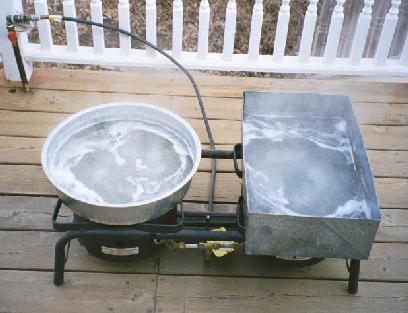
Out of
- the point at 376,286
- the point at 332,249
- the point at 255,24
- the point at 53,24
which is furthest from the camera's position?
the point at 53,24

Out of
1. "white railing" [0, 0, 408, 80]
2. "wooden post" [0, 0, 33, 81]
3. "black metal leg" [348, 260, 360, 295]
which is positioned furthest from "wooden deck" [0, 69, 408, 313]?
"white railing" [0, 0, 408, 80]

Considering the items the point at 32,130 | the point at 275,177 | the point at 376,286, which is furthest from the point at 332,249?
the point at 32,130

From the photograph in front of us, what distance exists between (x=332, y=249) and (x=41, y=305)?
98 centimetres

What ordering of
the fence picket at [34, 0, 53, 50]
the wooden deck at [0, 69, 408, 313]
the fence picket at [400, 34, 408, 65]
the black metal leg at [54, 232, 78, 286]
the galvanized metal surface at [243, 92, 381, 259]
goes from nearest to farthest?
the galvanized metal surface at [243, 92, 381, 259] → the black metal leg at [54, 232, 78, 286] → the wooden deck at [0, 69, 408, 313] → the fence picket at [34, 0, 53, 50] → the fence picket at [400, 34, 408, 65]

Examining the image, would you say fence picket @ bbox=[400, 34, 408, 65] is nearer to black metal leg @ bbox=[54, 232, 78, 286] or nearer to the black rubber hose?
the black rubber hose

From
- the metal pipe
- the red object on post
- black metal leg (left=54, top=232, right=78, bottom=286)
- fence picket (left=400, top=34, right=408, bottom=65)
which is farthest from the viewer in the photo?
fence picket (left=400, top=34, right=408, bottom=65)

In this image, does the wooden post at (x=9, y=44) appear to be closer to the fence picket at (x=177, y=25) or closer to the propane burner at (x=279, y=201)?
the fence picket at (x=177, y=25)

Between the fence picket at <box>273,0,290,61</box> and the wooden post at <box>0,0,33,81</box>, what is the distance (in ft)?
4.25

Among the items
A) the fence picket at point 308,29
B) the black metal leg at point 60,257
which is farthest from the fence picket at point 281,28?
the black metal leg at point 60,257

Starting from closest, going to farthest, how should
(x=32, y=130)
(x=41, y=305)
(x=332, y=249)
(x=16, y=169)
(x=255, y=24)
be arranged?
(x=332, y=249) < (x=41, y=305) < (x=16, y=169) < (x=32, y=130) < (x=255, y=24)

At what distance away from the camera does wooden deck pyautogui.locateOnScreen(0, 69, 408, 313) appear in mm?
1818

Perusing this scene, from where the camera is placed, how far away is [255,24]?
2.70 metres

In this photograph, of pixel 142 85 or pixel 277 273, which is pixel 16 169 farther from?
pixel 277 273

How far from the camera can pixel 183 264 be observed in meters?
1.93
